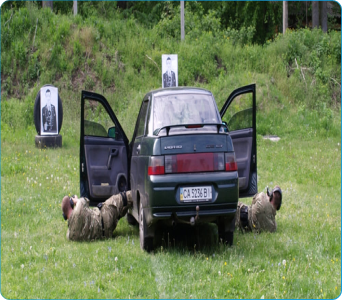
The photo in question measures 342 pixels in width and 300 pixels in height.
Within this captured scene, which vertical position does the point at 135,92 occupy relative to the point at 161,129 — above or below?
above

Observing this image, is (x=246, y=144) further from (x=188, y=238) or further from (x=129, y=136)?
(x=129, y=136)

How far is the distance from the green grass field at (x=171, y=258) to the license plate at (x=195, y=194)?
28.6 inches

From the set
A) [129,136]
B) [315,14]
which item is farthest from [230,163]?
[315,14]

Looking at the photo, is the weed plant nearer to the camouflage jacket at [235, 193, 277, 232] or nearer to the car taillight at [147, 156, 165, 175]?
the camouflage jacket at [235, 193, 277, 232]

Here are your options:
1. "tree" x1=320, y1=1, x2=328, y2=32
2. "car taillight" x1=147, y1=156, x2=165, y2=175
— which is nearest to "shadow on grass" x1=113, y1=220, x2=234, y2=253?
"car taillight" x1=147, y1=156, x2=165, y2=175

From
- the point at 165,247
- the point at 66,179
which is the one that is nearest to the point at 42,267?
the point at 165,247

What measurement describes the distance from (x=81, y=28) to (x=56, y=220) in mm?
14664

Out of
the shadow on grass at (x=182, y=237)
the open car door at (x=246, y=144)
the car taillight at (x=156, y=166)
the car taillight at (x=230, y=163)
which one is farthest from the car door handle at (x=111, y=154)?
the car taillight at (x=230, y=163)

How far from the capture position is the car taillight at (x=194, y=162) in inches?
223

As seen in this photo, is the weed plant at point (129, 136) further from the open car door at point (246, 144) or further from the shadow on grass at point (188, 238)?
the open car door at point (246, 144)

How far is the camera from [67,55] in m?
19.9

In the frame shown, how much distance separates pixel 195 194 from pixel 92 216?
1886mm

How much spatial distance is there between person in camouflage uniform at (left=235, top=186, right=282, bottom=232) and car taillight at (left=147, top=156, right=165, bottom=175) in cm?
201

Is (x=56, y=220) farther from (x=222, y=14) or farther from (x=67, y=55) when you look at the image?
(x=222, y=14)
